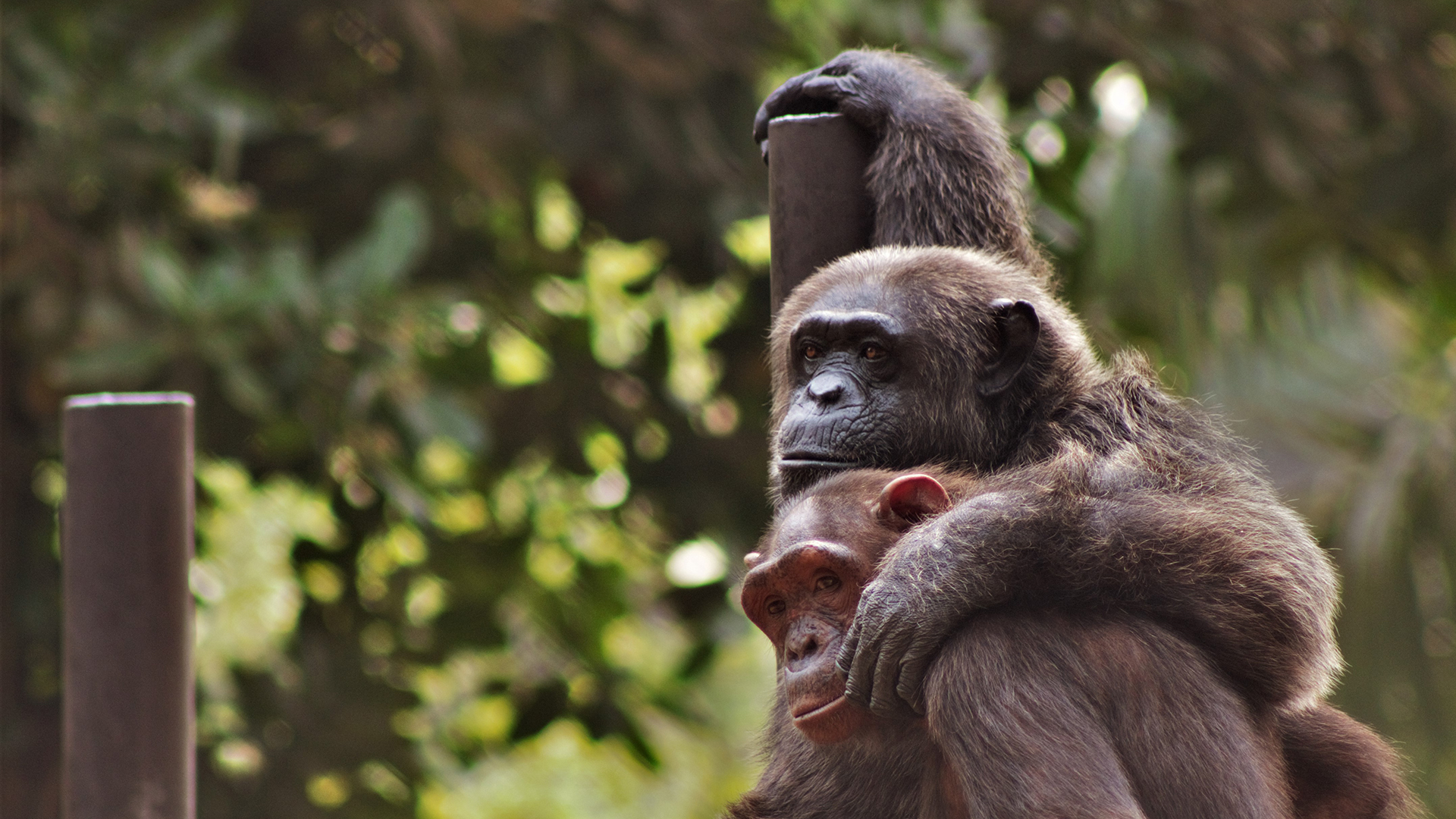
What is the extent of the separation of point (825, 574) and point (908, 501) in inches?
5.8

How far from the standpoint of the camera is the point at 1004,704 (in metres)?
1.59

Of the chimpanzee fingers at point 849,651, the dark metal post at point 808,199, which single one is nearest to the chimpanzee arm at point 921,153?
the dark metal post at point 808,199

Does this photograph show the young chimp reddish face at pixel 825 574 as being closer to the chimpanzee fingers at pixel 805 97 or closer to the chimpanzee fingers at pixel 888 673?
the chimpanzee fingers at pixel 888 673

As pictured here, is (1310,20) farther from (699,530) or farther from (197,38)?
(197,38)

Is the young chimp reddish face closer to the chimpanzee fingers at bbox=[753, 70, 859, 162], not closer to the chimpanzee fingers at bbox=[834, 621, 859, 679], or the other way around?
the chimpanzee fingers at bbox=[834, 621, 859, 679]

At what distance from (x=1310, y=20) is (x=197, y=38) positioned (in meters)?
3.33

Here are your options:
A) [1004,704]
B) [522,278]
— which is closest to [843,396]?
[1004,704]

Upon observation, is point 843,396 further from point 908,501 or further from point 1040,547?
point 1040,547

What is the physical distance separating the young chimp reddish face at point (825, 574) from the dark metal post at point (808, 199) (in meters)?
0.58

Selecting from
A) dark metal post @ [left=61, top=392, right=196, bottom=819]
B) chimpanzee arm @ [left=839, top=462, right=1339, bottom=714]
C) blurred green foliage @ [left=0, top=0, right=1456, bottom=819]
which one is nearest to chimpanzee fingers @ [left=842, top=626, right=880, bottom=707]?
chimpanzee arm @ [left=839, top=462, right=1339, bottom=714]

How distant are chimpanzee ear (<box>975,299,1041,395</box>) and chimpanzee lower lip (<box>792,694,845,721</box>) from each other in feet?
2.12

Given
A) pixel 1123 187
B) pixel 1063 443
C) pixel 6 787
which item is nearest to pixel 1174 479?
pixel 1063 443

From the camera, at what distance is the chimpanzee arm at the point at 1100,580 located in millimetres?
1683

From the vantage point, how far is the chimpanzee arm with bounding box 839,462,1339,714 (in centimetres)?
168
